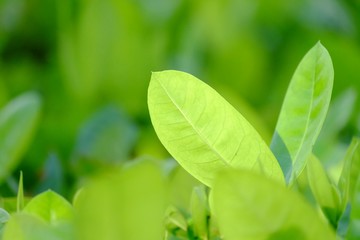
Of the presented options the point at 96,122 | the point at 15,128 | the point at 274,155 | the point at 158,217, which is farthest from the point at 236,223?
the point at 96,122

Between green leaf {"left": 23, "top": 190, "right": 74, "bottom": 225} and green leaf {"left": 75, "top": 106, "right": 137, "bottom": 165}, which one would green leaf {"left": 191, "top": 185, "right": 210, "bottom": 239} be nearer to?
green leaf {"left": 23, "top": 190, "right": 74, "bottom": 225}

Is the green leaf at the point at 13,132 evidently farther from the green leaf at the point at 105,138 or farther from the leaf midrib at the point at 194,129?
the leaf midrib at the point at 194,129

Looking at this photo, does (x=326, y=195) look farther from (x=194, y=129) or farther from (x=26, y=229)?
(x=26, y=229)

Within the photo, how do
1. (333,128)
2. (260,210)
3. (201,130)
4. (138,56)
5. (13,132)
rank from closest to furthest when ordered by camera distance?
(260,210)
(201,130)
(13,132)
(333,128)
(138,56)

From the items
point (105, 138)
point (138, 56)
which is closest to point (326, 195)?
point (105, 138)

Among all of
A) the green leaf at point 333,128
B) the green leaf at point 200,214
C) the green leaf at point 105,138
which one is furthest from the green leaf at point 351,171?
the green leaf at point 105,138
